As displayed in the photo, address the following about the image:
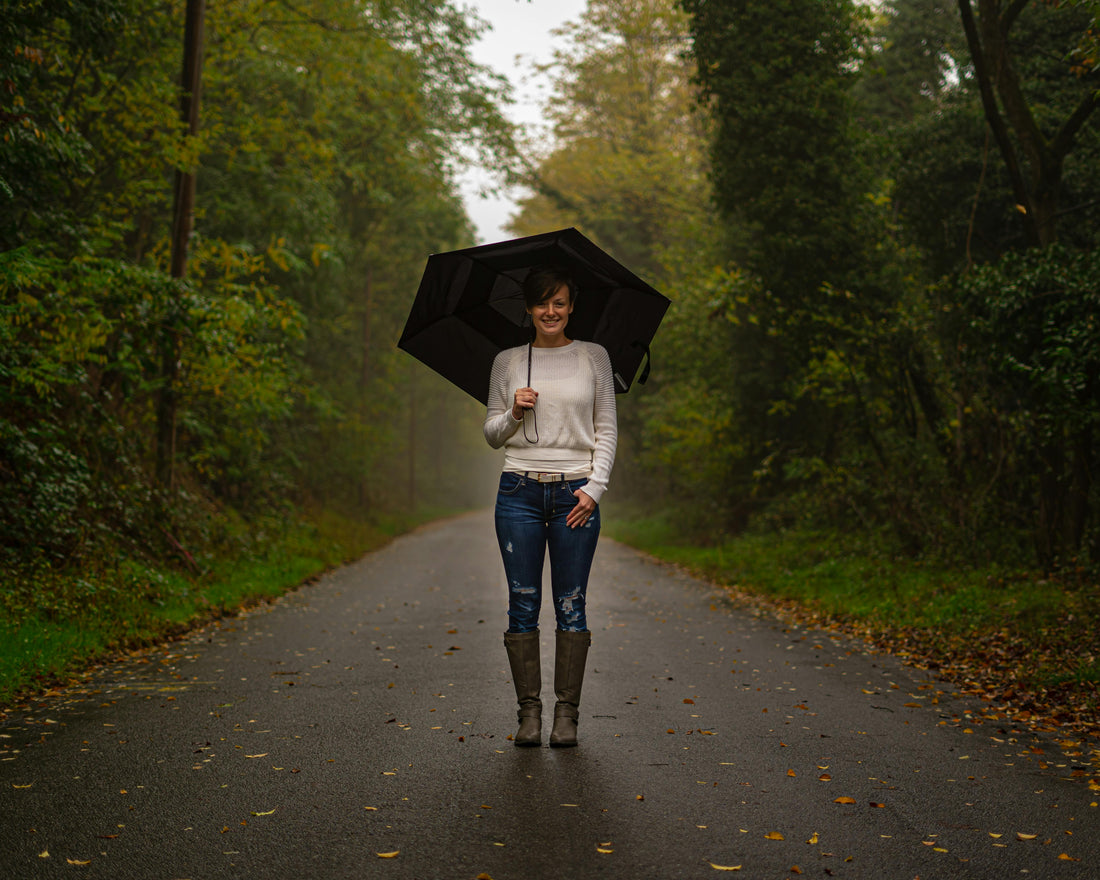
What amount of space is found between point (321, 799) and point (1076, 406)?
8.11 metres

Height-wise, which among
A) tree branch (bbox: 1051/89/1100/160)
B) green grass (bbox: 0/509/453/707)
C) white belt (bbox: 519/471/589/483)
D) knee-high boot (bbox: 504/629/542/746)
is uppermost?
tree branch (bbox: 1051/89/1100/160)

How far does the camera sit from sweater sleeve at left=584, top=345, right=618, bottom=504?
4.88 m

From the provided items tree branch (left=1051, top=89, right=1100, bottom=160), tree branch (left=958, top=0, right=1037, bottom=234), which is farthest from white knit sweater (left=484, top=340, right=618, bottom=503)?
tree branch (left=958, top=0, right=1037, bottom=234)

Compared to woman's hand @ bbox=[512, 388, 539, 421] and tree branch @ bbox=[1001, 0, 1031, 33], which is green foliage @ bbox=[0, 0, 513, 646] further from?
tree branch @ bbox=[1001, 0, 1031, 33]

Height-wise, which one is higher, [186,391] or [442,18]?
[442,18]

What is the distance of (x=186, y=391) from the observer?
12602mm

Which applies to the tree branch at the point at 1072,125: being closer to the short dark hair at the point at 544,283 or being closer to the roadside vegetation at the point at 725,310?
the roadside vegetation at the point at 725,310

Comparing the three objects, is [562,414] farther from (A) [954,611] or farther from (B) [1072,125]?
(B) [1072,125]

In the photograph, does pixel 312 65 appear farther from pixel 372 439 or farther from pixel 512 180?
pixel 372 439

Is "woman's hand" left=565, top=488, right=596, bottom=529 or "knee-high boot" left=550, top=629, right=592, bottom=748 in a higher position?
"woman's hand" left=565, top=488, right=596, bottom=529

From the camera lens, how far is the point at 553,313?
4891mm

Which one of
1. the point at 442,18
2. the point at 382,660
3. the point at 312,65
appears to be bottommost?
the point at 382,660

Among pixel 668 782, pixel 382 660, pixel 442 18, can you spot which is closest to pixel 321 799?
pixel 668 782

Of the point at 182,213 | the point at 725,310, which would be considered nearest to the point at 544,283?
the point at 182,213
